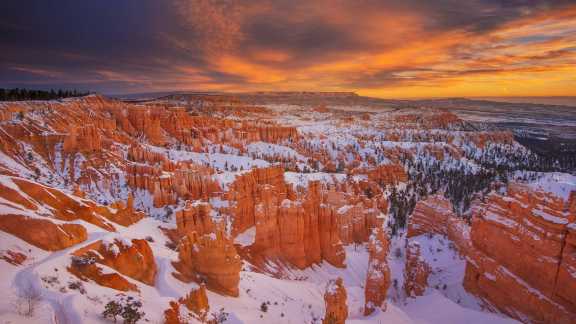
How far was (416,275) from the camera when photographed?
21.5 meters

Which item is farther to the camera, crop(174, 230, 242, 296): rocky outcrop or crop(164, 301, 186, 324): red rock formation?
crop(174, 230, 242, 296): rocky outcrop

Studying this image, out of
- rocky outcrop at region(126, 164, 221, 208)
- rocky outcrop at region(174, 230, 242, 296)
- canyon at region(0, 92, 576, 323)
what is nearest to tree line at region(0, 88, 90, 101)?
canyon at region(0, 92, 576, 323)

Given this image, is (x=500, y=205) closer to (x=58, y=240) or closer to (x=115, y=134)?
(x=58, y=240)

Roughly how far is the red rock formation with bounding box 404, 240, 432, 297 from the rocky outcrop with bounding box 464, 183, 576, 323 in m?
2.71

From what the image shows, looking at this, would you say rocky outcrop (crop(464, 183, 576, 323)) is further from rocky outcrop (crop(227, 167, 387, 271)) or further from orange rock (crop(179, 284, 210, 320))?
orange rock (crop(179, 284, 210, 320))

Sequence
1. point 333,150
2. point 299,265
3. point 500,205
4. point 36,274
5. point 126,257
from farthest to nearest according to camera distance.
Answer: point 333,150
point 299,265
point 500,205
point 126,257
point 36,274

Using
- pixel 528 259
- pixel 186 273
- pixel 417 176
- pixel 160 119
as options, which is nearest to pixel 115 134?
pixel 160 119

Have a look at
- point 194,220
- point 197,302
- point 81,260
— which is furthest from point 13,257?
point 194,220

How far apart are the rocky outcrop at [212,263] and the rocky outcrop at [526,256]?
543 inches

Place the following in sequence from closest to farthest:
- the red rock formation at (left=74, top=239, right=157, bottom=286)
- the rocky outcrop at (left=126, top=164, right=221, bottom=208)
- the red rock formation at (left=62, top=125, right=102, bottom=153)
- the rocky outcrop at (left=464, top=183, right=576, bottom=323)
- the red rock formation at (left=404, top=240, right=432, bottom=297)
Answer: the red rock formation at (left=74, top=239, right=157, bottom=286)
the rocky outcrop at (left=464, top=183, right=576, bottom=323)
the red rock formation at (left=404, top=240, right=432, bottom=297)
the rocky outcrop at (left=126, top=164, right=221, bottom=208)
the red rock formation at (left=62, top=125, right=102, bottom=153)

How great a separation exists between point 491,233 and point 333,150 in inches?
3494

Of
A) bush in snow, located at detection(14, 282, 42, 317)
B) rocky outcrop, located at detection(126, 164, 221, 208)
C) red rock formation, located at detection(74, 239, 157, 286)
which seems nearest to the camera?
bush in snow, located at detection(14, 282, 42, 317)

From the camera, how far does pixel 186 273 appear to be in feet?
45.8

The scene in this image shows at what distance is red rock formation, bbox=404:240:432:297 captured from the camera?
21009mm
